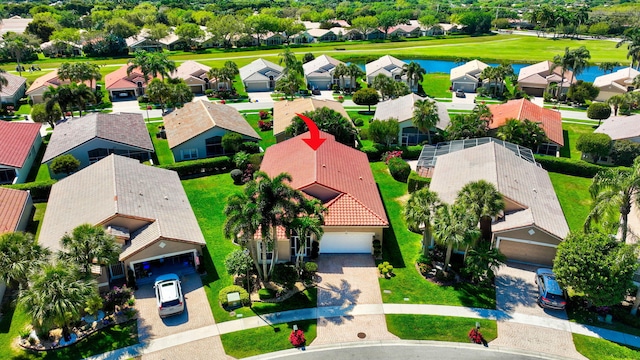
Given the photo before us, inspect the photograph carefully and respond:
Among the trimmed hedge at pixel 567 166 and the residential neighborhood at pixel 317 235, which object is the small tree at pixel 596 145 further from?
the trimmed hedge at pixel 567 166

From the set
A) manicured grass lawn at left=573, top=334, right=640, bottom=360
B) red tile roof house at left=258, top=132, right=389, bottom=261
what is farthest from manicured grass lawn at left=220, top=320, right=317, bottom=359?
manicured grass lawn at left=573, top=334, right=640, bottom=360

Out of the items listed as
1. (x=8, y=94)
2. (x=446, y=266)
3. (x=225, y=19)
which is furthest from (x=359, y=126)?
(x=225, y=19)

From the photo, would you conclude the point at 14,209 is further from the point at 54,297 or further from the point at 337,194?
the point at 337,194

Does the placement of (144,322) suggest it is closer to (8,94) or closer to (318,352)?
(318,352)

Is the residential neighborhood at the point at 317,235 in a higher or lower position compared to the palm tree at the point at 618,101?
lower

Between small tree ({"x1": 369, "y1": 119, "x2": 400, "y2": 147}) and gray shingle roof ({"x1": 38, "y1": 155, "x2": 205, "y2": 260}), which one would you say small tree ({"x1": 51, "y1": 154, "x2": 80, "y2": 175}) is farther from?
small tree ({"x1": 369, "y1": 119, "x2": 400, "y2": 147})

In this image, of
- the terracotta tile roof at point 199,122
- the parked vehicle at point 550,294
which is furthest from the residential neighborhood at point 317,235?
the terracotta tile roof at point 199,122
